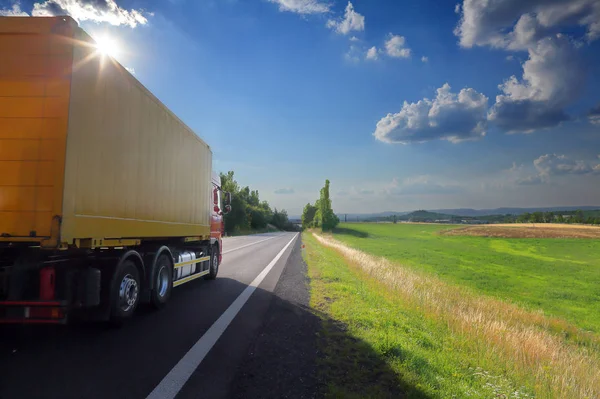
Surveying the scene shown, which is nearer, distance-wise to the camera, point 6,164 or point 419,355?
point 6,164

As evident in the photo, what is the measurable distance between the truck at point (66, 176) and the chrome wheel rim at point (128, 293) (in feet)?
0.06

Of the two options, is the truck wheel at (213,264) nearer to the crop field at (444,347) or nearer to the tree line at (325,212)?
the crop field at (444,347)

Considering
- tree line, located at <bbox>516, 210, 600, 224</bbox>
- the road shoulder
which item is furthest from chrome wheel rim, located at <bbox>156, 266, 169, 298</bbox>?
tree line, located at <bbox>516, 210, 600, 224</bbox>

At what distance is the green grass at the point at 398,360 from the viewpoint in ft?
12.7

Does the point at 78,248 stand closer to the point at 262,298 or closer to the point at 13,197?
the point at 13,197

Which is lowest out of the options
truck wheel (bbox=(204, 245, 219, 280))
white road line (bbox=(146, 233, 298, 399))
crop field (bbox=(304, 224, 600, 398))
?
crop field (bbox=(304, 224, 600, 398))

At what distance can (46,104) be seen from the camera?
14.9 feet

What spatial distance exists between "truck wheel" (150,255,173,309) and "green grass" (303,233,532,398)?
119 inches

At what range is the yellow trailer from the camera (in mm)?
4414

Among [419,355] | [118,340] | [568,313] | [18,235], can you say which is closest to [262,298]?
[118,340]

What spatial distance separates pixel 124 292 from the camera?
19.2ft

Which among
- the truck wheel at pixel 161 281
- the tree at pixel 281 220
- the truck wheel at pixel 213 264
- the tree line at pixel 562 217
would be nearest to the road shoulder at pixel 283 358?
the truck wheel at pixel 161 281

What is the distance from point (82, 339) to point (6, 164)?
256cm

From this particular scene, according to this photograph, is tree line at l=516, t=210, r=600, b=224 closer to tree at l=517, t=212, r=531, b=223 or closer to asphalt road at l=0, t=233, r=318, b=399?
tree at l=517, t=212, r=531, b=223
